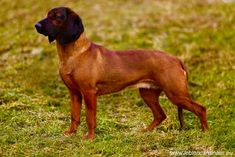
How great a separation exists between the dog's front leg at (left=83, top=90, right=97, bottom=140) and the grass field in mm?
142

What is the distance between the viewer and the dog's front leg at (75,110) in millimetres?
8242

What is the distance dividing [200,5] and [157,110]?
10152 mm

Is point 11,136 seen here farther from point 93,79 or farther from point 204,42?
point 204,42

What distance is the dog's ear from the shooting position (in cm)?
787

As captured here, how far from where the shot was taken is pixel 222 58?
13250mm

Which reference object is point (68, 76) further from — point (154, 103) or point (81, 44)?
point (154, 103)

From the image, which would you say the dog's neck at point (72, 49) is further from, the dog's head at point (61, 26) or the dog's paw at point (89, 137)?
the dog's paw at point (89, 137)

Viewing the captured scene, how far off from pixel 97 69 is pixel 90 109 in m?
0.53

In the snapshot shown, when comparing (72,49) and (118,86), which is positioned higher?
(72,49)

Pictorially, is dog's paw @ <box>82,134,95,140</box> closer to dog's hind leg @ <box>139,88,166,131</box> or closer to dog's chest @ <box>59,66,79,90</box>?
dog's chest @ <box>59,66,79,90</box>

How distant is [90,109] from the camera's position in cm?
793

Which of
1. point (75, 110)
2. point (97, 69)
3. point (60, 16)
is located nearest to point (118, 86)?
point (97, 69)

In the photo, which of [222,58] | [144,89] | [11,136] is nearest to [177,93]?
[144,89]

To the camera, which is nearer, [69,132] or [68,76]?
[68,76]
